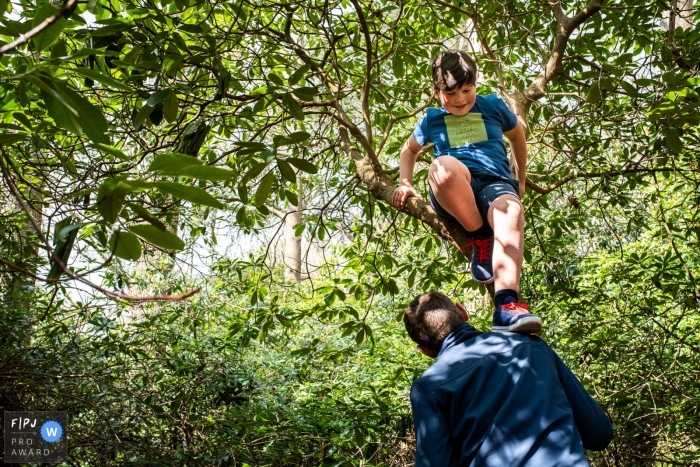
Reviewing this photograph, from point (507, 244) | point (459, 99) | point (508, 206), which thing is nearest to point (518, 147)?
point (459, 99)

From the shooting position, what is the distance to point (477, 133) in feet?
6.75

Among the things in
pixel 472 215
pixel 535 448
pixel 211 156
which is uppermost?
pixel 211 156

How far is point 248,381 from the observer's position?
15.1 feet

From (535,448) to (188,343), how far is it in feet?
13.3

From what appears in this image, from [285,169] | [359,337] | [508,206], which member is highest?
[285,169]

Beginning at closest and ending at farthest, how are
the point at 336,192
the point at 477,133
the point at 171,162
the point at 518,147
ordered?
the point at 171,162 → the point at 477,133 → the point at 518,147 → the point at 336,192

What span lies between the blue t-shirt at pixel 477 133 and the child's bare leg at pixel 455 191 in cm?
17

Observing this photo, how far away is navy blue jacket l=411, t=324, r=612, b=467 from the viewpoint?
138 centimetres

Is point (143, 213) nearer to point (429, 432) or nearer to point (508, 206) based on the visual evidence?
point (429, 432)

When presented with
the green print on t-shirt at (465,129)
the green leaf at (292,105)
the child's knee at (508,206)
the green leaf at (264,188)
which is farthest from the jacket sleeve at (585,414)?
the green leaf at (292,105)

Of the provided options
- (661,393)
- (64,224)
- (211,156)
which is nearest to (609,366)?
(661,393)

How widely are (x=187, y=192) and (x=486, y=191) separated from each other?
1.20m

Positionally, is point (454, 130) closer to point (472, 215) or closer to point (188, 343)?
point (472, 215)

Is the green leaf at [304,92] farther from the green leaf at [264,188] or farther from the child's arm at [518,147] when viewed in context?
the child's arm at [518,147]
